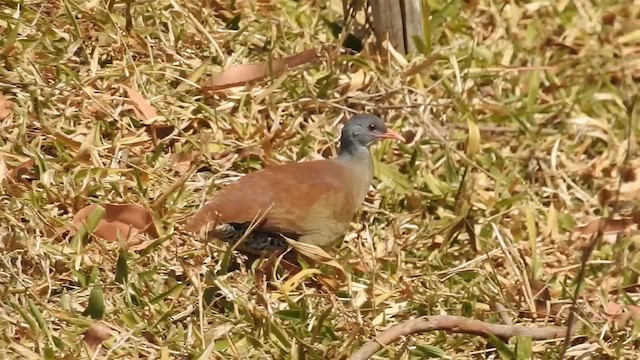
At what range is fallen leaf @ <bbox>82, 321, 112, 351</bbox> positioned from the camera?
4.14 m

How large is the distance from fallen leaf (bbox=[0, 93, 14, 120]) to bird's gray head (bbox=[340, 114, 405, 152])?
136 cm

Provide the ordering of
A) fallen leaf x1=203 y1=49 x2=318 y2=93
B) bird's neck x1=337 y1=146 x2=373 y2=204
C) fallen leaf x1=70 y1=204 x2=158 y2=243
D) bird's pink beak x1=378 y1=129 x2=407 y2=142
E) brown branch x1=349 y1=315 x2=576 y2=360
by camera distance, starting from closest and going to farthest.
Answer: brown branch x1=349 y1=315 x2=576 y2=360
fallen leaf x1=70 y1=204 x2=158 y2=243
bird's neck x1=337 y1=146 x2=373 y2=204
bird's pink beak x1=378 y1=129 x2=407 y2=142
fallen leaf x1=203 y1=49 x2=318 y2=93

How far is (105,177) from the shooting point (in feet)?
16.5

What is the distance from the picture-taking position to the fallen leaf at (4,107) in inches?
205

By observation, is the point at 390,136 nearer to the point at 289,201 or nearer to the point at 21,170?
the point at 289,201

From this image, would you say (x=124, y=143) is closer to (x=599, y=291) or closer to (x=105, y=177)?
(x=105, y=177)

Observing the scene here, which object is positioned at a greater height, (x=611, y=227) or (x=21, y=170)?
(x=21, y=170)

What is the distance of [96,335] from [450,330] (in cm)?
116

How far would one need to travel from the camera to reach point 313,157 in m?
5.46

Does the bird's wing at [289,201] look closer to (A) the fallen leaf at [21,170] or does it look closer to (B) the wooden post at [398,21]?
(A) the fallen leaf at [21,170]

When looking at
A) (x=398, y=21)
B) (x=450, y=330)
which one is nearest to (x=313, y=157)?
(x=398, y=21)

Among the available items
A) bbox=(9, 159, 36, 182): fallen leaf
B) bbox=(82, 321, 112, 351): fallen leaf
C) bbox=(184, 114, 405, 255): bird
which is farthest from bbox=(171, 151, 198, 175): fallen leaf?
bbox=(82, 321, 112, 351): fallen leaf

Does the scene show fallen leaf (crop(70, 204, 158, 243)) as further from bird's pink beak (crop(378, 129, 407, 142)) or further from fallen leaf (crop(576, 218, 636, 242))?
fallen leaf (crop(576, 218, 636, 242))

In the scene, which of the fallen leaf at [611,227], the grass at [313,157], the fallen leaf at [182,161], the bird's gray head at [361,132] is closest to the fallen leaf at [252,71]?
the grass at [313,157]
